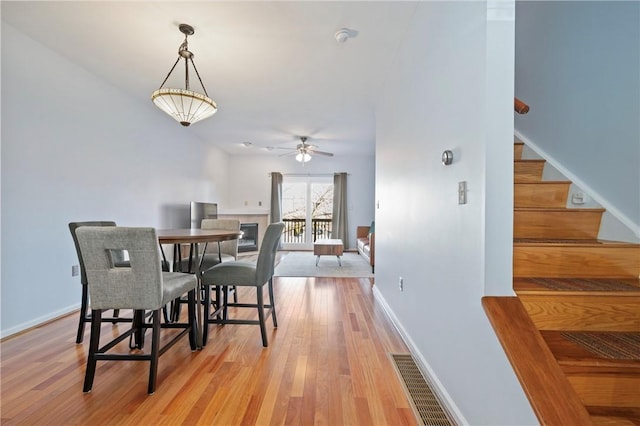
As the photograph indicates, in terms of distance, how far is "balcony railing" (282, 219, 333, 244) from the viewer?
729cm

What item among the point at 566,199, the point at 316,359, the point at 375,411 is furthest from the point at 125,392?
the point at 566,199

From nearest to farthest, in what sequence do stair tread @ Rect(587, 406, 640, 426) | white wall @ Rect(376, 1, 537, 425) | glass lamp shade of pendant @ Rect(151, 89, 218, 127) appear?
stair tread @ Rect(587, 406, 640, 426), white wall @ Rect(376, 1, 537, 425), glass lamp shade of pendant @ Rect(151, 89, 218, 127)

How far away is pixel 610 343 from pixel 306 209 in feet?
21.2

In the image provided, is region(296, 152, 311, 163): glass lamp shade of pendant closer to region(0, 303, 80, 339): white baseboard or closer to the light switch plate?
region(0, 303, 80, 339): white baseboard

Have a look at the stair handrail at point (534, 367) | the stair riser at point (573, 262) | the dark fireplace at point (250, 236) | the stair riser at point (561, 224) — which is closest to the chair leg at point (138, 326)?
the stair handrail at point (534, 367)

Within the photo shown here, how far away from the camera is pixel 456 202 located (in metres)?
1.36

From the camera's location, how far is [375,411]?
1368 mm

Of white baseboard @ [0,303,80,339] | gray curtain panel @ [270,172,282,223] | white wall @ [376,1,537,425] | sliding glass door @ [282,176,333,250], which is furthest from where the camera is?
sliding glass door @ [282,176,333,250]

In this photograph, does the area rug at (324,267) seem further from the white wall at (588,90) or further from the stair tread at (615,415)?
the stair tread at (615,415)

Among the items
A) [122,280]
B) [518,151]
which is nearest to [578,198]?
[518,151]

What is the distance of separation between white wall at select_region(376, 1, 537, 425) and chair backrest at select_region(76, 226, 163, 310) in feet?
5.35

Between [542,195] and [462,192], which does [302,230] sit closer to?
[542,195]

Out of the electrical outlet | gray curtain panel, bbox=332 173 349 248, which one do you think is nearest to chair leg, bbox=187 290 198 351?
the electrical outlet

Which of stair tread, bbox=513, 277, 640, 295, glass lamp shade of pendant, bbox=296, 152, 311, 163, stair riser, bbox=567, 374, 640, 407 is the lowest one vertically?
stair riser, bbox=567, 374, 640, 407
